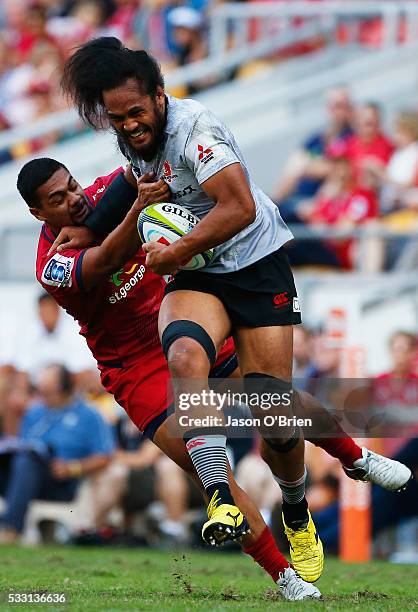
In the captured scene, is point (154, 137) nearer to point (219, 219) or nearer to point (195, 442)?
point (219, 219)

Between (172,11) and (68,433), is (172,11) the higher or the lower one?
the higher one

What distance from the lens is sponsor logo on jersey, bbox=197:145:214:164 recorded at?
6121 millimetres

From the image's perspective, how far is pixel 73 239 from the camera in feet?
22.5

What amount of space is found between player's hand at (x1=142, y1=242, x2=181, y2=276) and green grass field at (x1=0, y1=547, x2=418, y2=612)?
1.65 meters

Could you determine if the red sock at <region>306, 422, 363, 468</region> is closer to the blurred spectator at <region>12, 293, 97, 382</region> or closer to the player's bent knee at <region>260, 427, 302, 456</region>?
the player's bent knee at <region>260, 427, 302, 456</region>

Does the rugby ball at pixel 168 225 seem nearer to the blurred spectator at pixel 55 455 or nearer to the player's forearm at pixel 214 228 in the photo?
the player's forearm at pixel 214 228

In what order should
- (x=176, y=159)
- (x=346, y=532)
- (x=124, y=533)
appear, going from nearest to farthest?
(x=176, y=159), (x=346, y=532), (x=124, y=533)

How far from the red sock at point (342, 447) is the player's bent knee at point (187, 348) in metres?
1.10

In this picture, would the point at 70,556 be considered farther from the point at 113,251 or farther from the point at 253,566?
the point at 113,251

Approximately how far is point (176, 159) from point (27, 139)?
10582 mm

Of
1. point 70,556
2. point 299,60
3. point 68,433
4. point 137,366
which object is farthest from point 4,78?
point 137,366

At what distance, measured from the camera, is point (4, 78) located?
18.7 m

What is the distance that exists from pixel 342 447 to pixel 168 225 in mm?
1708

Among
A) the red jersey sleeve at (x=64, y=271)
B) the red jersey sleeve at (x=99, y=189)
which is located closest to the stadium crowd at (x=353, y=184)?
the red jersey sleeve at (x=99, y=189)
